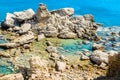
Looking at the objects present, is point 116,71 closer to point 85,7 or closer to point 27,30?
point 27,30

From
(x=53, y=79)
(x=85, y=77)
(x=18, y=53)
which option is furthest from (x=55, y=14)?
(x=53, y=79)

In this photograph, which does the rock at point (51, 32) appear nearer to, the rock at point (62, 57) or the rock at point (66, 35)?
the rock at point (66, 35)

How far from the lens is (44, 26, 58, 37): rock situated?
41906 mm

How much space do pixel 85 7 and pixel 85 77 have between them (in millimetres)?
32865

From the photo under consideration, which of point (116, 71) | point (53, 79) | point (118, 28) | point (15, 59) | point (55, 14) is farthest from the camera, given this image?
point (118, 28)

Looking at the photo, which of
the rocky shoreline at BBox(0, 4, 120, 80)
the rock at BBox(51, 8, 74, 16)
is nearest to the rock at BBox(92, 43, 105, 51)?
the rocky shoreline at BBox(0, 4, 120, 80)

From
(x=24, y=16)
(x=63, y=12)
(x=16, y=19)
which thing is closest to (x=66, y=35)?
(x=63, y=12)

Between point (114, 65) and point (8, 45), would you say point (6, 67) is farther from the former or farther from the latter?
point (114, 65)

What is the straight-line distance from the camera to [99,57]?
34.5 meters

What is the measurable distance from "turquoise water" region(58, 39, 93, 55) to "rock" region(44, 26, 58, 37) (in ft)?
5.75

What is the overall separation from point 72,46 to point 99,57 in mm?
5540

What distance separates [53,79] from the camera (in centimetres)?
2691

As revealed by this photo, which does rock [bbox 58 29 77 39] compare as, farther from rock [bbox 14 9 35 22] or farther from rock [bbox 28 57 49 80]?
rock [bbox 28 57 49 80]

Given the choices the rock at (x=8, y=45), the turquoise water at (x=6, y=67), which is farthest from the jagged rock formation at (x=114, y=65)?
the rock at (x=8, y=45)
